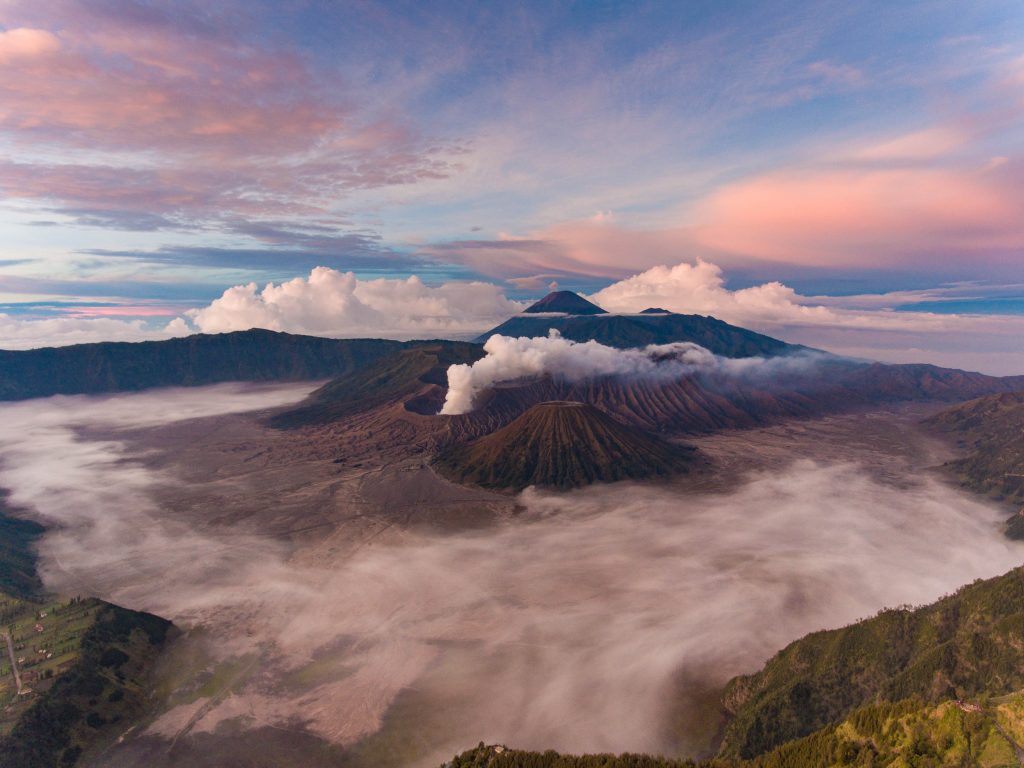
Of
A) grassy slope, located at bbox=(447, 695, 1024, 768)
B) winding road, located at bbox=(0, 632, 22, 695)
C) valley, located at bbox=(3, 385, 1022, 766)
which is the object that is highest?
grassy slope, located at bbox=(447, 695, 1024, 768)

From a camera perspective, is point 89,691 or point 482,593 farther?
point 482,593

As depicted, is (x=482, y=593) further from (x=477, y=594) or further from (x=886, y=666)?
(x=886, y=666)

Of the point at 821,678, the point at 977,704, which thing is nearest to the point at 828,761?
the point at 977,704

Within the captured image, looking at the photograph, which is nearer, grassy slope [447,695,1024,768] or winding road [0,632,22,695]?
grassy slope [447,695,1024,768]

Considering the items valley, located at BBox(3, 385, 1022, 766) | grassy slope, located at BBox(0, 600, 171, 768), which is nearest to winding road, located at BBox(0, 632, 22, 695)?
grassy slope, located at BBox(0, 600, 171, 768)

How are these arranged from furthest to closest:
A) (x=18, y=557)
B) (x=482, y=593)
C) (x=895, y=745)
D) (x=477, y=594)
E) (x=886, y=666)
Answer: (x=18, y=557) < (x=482, y=593) < (x=477, y=594) < (x=886, y=666) < (x=895, y=745)

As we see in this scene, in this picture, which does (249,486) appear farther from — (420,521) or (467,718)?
(467,718)

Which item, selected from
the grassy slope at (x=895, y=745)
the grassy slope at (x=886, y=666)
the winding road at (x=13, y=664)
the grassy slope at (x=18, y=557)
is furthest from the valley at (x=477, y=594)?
the winding road at (x=13, y=664)

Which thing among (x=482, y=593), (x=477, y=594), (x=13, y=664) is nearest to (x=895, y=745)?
(x=482, y=593)

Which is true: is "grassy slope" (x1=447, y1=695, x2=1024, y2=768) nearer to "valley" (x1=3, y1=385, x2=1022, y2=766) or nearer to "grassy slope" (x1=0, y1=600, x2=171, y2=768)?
"valley" (x1=3, y1=385, x2=1022, y2=766)

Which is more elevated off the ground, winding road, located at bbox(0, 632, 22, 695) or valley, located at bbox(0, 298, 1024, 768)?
winding road, located at bbox(0, 632, 22, 695)

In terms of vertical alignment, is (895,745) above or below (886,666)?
above
